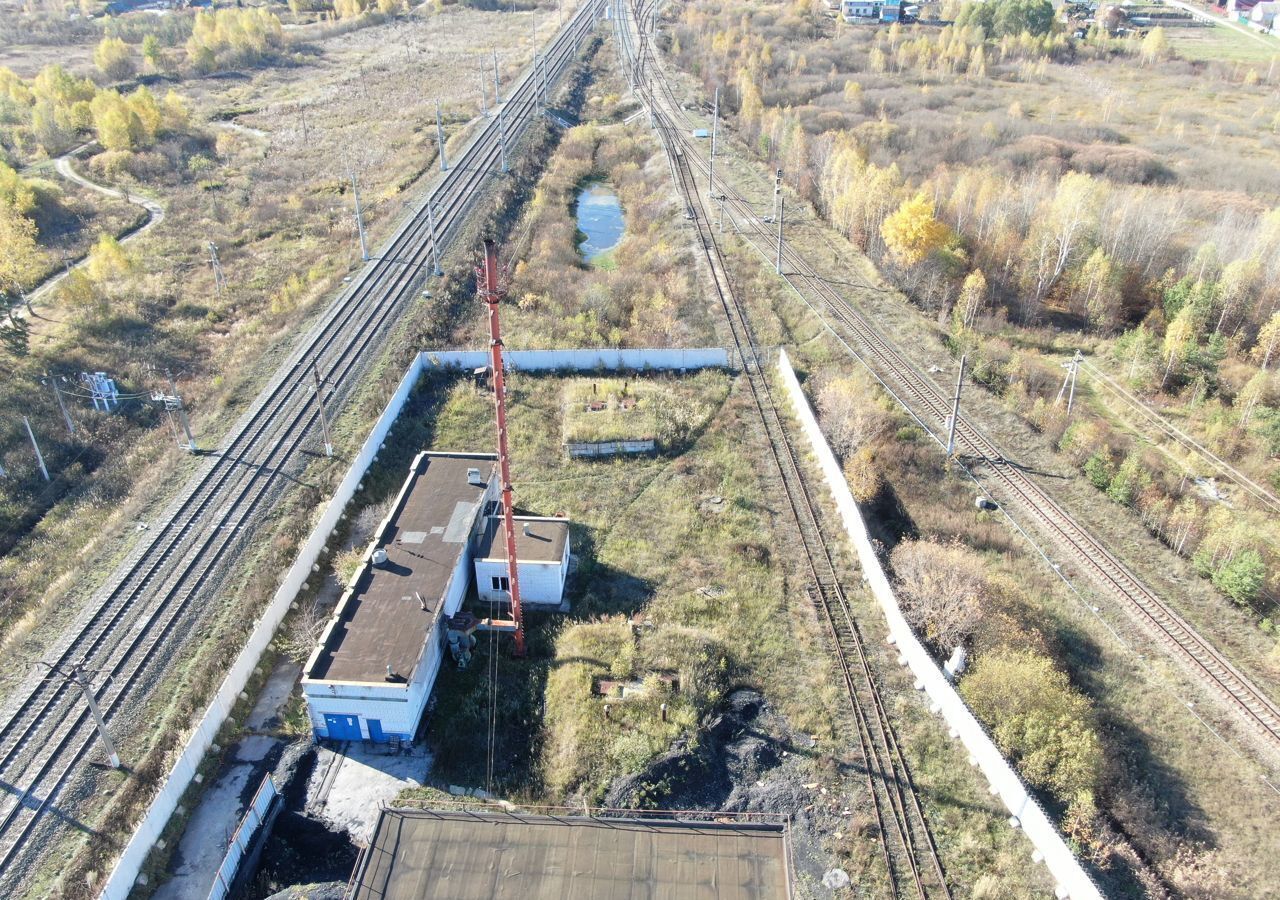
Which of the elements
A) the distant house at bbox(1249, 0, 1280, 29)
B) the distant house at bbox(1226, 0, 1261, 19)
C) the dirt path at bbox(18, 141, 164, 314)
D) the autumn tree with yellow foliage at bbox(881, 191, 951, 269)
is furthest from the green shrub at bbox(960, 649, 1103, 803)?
the distant house at bbox(1226, 0, 1261, 19)

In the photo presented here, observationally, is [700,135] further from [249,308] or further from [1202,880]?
[1202,880]

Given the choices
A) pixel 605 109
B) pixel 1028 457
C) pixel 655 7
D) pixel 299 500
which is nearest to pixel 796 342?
pixel 1028 457

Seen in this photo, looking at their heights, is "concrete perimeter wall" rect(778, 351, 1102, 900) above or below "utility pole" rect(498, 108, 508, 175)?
below

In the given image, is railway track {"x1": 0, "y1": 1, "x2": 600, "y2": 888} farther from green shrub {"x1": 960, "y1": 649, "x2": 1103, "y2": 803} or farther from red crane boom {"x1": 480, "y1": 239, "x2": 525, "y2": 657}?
green shrub {"x1": 960, "y1": 649, "x2": 1103, "y2": 803}

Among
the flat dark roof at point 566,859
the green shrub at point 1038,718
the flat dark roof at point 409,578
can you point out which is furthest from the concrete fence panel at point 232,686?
the green shrub at point 1038,718

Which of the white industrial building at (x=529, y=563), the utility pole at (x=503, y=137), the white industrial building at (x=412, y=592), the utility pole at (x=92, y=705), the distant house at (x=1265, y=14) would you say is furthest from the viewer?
the distant house at (x=1265, y=14)

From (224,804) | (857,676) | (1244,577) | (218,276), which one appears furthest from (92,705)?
(218,276)

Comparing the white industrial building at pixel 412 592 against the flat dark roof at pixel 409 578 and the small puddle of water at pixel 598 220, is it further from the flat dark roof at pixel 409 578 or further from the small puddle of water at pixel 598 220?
the small puddle of water at pixel 598 220
